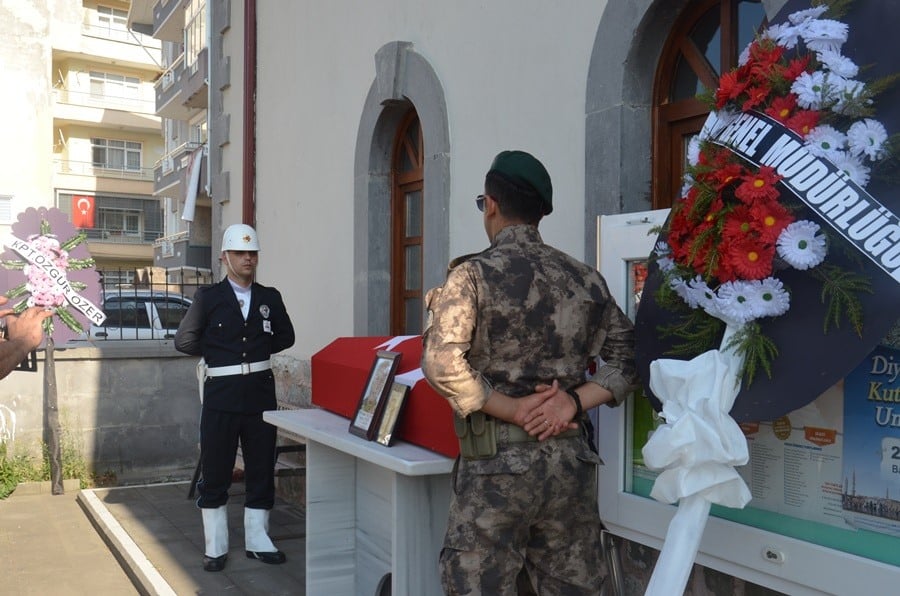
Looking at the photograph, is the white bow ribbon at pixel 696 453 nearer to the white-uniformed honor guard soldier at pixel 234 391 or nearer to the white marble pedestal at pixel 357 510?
the white marble pedestal at pixel 357 510

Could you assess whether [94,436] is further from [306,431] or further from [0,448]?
[306,431]

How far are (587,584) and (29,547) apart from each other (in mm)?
5217

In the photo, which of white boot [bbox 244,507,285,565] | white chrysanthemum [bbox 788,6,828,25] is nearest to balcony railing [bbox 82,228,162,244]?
white boot [bbox 244,507,285,565]

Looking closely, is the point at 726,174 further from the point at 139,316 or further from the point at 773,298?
the point at 139,316

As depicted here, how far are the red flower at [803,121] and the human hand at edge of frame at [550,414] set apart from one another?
43.1 inches

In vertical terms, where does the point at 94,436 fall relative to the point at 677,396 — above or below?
below

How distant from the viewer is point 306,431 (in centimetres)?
425

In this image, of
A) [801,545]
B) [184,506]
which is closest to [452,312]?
[801,545]

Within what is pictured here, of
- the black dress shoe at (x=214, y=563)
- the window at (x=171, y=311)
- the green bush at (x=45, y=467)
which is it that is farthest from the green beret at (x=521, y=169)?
the window at (x=171, y=311)

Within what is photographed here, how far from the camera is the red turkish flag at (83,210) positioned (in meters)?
35.5

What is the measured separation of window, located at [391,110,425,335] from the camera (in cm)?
656

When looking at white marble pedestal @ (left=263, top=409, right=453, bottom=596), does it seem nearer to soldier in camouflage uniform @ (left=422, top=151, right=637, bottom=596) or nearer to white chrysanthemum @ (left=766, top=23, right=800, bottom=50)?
soldier in camouflage uniform @ (left=422, top=151, right=637, bottom=596)

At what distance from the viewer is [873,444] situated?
2.21 m

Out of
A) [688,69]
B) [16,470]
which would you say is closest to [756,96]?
[688,69]
